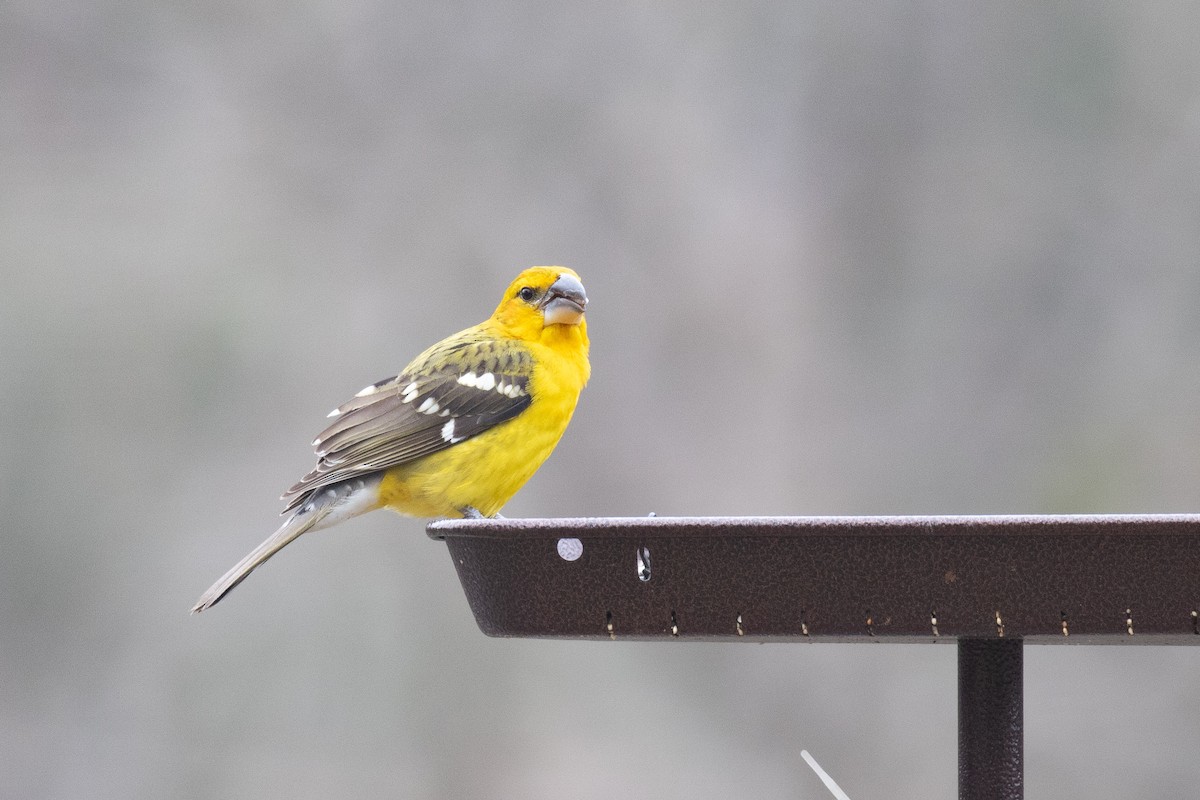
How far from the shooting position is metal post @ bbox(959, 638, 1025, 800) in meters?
1.73

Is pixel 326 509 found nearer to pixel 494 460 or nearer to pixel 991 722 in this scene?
pixel 494 460

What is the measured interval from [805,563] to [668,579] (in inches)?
6.1

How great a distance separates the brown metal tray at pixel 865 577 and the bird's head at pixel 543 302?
5.75 ft

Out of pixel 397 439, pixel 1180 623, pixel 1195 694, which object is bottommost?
pixel 1195 694

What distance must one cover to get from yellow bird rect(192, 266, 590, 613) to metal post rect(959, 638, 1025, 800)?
156 centimetres

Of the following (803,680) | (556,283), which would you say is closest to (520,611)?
(556,283)

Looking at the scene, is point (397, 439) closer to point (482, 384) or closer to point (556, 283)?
point (482, 384)

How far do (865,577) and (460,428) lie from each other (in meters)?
1.79

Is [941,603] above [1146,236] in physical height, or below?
below

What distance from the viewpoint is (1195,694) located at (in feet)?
19.7

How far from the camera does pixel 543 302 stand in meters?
3.38

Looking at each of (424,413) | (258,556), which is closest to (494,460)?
(424,413)

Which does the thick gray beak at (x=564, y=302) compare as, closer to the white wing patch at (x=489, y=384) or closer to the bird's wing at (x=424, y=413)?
the bird's wing at (x=424, y=413)

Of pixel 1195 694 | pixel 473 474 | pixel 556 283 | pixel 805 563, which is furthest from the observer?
pixel 1195 694
